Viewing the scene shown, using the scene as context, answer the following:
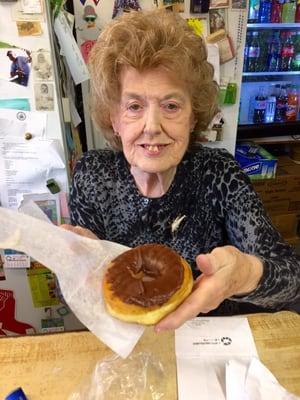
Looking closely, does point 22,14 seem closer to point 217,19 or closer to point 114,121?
point 114,121

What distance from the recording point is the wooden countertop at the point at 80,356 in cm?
71

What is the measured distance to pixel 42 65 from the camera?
3.99 ft

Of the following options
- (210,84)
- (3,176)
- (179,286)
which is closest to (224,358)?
(179,286)

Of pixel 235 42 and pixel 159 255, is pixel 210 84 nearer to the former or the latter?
pixel 159 255

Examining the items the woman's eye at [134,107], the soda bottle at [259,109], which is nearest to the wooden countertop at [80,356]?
the woman's eye at [134,107]

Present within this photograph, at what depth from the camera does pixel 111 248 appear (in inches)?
30.1

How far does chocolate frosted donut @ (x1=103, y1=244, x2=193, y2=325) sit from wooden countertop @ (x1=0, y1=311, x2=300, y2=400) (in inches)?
7.0

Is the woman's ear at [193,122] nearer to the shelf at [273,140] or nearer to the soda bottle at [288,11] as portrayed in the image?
the shelf at [273,140]

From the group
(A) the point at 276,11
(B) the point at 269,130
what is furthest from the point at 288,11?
(B) the point at 269,130

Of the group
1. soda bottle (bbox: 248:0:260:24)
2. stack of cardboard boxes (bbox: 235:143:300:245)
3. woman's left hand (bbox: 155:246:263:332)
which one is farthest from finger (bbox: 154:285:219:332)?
soda bottle (bbox: 248:0:260:24)

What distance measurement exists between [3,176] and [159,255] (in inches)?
34.4

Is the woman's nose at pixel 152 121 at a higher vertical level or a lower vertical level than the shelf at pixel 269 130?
higher

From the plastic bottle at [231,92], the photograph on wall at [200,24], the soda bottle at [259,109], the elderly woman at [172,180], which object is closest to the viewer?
the elderly woman at [172,180]

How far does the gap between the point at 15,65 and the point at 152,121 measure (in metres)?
0.61
